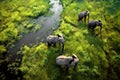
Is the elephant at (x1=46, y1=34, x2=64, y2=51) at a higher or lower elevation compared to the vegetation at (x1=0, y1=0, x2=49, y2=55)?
lower

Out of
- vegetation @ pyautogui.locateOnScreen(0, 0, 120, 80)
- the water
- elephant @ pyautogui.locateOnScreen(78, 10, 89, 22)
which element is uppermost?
elephant @ pyautogui.locateOnScreen(78, 10, 89, 22)

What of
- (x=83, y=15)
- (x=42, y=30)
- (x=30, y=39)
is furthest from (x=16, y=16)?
(x=83, y=15)

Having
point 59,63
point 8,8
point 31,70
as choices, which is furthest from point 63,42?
point 8,8

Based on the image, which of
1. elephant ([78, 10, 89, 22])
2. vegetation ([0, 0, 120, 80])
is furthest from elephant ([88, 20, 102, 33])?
elephant ([78, 10, 89, 22])

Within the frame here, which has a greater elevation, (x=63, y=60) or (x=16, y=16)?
(x=16, y=16)

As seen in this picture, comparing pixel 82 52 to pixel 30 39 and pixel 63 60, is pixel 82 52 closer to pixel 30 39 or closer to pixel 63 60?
pixel 63 60

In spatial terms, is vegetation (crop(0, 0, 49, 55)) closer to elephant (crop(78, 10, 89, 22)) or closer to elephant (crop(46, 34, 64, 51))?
elephant (crop(46, 34, 64, 51))

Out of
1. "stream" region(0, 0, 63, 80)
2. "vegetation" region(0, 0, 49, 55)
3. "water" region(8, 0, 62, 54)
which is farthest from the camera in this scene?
"vegetation" region(0, 0, 49, 55)

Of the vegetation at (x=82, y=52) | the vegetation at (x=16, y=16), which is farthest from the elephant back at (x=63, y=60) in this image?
the vegetation at (x=16, y=16)
